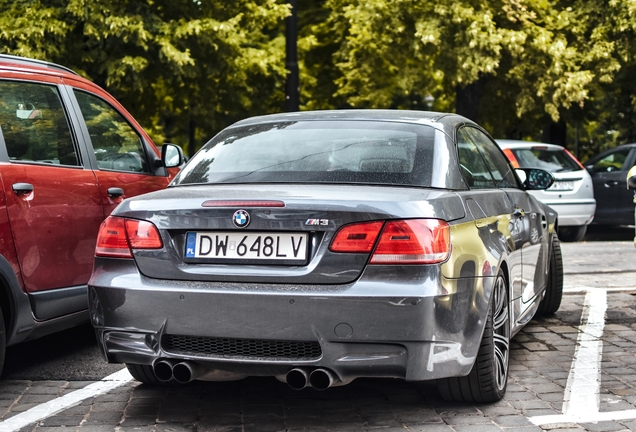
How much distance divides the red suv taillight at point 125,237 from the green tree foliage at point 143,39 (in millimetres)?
10072

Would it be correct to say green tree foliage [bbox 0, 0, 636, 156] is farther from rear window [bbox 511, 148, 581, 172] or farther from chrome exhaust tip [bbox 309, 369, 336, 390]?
chrome exhaust tip [bbox 309, 369, 336, 390]

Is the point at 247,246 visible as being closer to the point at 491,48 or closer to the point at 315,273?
the point at 315,273

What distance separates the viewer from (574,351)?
6.38m

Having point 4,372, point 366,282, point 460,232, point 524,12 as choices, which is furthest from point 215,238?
point 524,12

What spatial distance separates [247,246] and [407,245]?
70cm

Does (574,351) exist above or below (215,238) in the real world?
below

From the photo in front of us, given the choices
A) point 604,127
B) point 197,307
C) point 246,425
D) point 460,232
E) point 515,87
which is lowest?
point 604,127

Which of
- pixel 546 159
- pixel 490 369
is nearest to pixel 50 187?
pixel 490 369

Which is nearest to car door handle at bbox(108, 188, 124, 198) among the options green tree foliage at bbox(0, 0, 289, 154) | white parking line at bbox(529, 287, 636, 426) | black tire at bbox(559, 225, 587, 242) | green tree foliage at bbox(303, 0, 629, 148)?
white parking line at bbox(529, 287, 636, 426)

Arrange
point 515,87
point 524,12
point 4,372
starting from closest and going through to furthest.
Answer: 1. point 4,372
2. point 524,12
3. point 515,87

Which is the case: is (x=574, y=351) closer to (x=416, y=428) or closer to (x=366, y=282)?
(x=416, y=428)

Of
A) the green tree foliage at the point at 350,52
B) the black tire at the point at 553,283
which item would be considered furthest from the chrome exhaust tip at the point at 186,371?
the green tree foliage at the point at 350,52

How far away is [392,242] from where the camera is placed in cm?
425

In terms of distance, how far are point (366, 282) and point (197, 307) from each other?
0.74 meters
